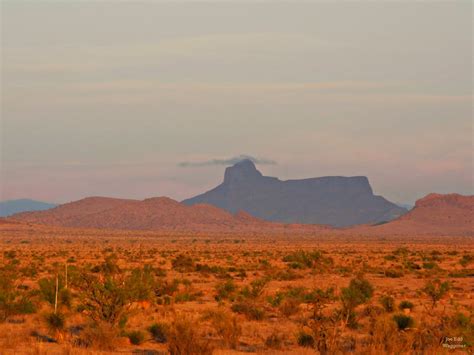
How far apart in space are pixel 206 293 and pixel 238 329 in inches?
496

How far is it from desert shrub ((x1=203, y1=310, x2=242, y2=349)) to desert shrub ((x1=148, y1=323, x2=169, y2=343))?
4.32ft

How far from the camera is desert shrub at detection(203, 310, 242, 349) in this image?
705 inches

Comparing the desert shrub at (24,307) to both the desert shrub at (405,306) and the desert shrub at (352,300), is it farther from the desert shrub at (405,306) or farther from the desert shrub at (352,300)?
the desert shrub at (405,306)

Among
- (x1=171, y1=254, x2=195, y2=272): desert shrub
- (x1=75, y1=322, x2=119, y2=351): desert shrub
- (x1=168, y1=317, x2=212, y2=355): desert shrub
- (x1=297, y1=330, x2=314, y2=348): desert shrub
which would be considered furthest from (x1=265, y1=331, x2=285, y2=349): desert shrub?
(x1=171, y1=254, x2=195, y2=272): desert shrub

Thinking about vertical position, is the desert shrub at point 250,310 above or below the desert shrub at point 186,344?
below

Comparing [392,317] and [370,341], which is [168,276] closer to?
[392,317]

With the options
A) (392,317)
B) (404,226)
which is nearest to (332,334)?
(392,317)

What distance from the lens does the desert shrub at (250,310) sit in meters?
22.8

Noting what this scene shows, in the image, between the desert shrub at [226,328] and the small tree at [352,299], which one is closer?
the desert shrub at [226,328]

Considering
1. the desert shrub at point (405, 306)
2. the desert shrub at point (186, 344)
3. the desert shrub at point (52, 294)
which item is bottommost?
the desert shrub at point (405, 306)

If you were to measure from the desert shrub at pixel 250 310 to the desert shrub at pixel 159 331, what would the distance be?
14.1 feet

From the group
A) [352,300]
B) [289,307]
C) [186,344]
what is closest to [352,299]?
[352,300]

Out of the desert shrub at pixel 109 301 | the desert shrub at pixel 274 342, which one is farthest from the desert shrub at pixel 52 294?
the desert shrub at pixel 274 342

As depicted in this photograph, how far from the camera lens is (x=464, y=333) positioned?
622 inches
